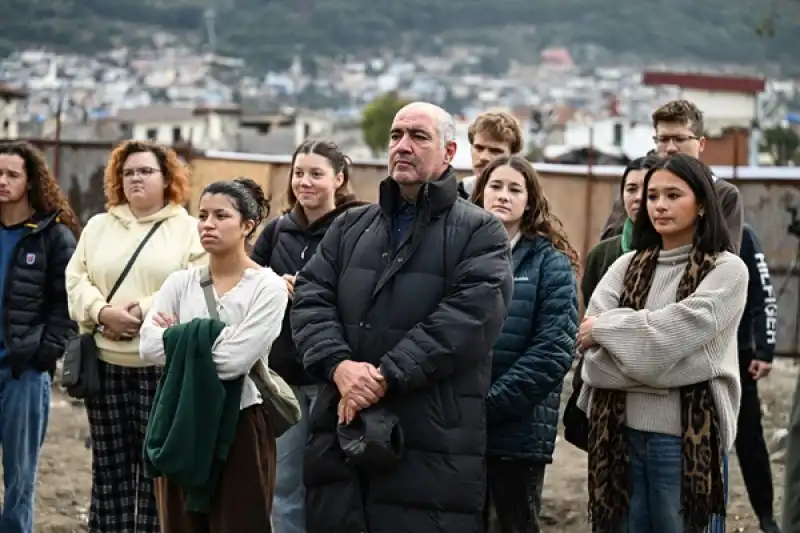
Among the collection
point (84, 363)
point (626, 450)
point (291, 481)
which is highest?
point (84, 363)

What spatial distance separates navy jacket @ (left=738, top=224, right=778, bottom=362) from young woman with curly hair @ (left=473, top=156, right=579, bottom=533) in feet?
4.25

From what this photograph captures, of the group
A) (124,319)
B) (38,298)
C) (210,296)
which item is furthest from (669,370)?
(38,298)

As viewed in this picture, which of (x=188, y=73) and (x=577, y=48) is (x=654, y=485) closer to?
(x=188, y=73)

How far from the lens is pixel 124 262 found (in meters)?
6.68

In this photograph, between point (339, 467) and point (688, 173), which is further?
point (688, 173)

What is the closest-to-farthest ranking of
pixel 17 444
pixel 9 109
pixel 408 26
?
1. pixel 17 444
2. pixel 9 109
3. pixel 408 26

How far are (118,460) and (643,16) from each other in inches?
6354

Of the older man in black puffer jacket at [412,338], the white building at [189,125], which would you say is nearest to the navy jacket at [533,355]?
the older man in black puffer jacket at [412,338]

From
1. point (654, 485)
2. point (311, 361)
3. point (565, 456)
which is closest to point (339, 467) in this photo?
point (311, 361)

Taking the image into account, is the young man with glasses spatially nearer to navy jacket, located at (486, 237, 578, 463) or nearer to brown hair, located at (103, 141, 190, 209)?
navy jacket, located at (486, 237, 578, 463)

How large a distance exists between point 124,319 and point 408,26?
17082cm

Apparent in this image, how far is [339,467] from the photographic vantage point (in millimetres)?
5020

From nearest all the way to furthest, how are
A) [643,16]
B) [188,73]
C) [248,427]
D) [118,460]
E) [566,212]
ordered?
[248,427] → [118,460] → [566,212] → [188,73] → [643,16]

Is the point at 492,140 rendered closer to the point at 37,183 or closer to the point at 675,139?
the point at 675,139
